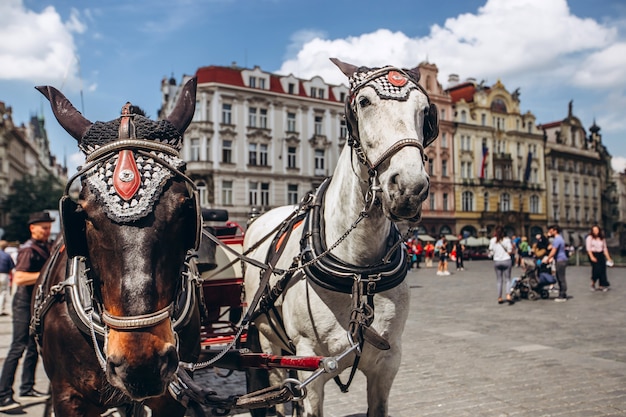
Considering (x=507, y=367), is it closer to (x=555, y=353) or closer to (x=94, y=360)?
(x=555, y=353)

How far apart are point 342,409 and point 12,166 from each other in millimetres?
84732

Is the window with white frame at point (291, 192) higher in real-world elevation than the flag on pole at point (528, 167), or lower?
lower

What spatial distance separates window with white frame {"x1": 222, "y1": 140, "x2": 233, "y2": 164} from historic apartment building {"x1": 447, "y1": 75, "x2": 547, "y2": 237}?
2424 cm

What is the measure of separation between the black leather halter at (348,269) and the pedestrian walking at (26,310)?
3.90 m

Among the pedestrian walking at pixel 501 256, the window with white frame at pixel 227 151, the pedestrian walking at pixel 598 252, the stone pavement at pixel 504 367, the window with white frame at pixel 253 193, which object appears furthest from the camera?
the window with white frame at pixel 253 193

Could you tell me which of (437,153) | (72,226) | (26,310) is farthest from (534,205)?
(72,226)

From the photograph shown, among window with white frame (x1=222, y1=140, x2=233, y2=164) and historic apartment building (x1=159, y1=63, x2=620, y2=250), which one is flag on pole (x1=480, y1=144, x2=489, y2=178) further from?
window with white frame (x1=222, y1=140, x2=233, y2=164)

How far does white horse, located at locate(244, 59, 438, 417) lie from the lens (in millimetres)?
2740

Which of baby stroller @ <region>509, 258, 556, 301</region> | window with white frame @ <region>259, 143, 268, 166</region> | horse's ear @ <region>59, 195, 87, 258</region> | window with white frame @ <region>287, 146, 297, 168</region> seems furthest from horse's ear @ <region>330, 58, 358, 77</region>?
window with white frame @ <region>287, 146, 297, 168</region>

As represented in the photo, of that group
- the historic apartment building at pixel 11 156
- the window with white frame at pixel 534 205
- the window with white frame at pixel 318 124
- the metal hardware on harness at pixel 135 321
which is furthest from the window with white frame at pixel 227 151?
the metal hardware on harness at pixel 135 321

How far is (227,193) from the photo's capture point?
43656 mm

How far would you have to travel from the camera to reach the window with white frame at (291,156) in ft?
155

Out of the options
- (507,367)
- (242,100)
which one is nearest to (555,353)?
(507,367)

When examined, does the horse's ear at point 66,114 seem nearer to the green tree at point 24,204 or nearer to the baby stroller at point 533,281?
the baby stroller at point 533,281
